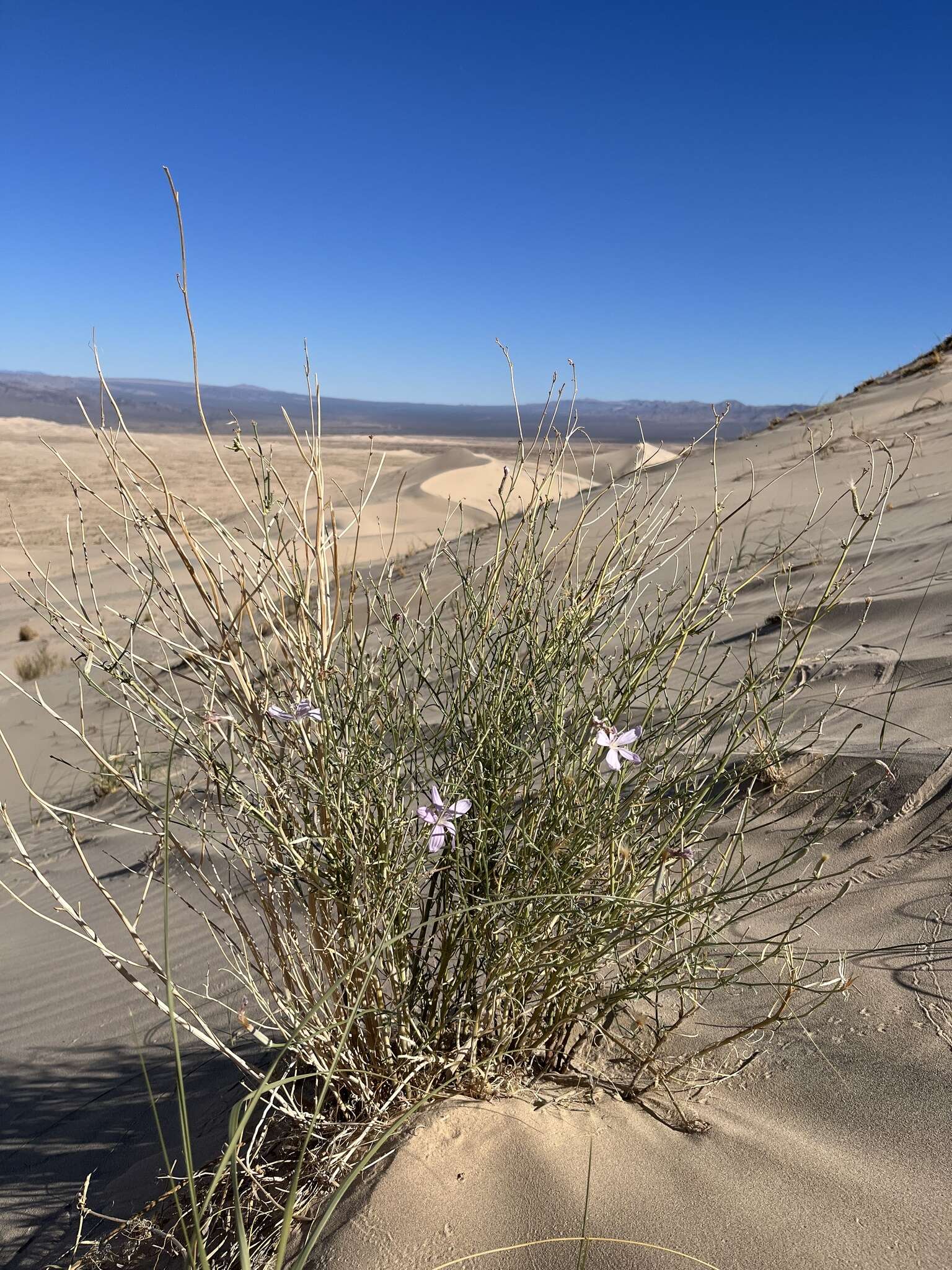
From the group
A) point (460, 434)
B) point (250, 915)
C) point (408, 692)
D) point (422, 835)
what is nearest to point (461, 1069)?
point (422, 835)

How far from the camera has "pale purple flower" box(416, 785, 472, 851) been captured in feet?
4.34

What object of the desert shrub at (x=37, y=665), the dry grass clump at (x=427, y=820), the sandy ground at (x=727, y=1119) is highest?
the dry grass clump at (x=427, y=820)

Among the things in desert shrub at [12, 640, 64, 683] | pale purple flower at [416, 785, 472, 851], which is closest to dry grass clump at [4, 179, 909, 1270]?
pale purple flower at [416, 785, 472, 851]

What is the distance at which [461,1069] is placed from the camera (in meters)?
1.67

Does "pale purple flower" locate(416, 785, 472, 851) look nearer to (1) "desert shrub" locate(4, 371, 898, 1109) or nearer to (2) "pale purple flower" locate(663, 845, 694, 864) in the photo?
(1) "desert shrub" locate(4, 371, 898, 1109)

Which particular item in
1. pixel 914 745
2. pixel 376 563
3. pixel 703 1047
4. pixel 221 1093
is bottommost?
pixel 376 563

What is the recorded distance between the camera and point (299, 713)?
1.38m

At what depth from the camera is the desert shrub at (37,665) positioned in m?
8.06

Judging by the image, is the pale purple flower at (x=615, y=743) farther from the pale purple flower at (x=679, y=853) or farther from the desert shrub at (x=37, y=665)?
the desert shrub at (x=37, y=665)

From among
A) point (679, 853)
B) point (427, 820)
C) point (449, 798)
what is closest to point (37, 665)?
point (449, 798)

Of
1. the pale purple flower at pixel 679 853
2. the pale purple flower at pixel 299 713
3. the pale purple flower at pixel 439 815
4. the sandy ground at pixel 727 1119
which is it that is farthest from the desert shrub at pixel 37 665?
the pale purple flower at pixel 679 853

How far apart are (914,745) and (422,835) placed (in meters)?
1.78

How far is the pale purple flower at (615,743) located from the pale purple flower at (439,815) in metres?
0.23

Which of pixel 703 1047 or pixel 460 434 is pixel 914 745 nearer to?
pixel 703 1047
